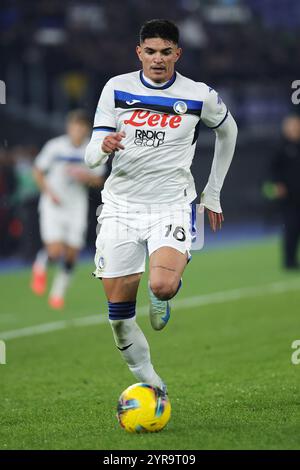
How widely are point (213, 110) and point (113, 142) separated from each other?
3.20 ft

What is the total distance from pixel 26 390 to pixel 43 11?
1723 centimetres

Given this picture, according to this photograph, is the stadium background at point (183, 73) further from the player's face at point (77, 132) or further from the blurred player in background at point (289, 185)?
the player's face at point (77, 132)

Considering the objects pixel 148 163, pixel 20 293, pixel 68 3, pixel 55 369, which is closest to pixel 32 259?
pixel 20 293

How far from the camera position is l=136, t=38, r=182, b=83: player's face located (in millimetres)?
7680

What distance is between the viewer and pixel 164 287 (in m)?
7.46

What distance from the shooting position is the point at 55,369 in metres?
10.6

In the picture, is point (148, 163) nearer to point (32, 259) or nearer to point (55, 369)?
point (55, 369)

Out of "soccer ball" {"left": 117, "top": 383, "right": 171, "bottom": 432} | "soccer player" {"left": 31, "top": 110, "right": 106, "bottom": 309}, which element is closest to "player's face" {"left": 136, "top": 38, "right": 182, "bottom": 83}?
"soccer ball" {"left": 117, "top": 383, "right": 171, "bottom": 432}

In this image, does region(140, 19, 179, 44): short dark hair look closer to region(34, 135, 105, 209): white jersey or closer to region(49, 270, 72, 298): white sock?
region(49, 270, 72, 298): white sock

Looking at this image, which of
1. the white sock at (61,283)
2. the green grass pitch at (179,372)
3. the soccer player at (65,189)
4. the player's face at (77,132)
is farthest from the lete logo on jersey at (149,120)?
the player's face at (77,132)

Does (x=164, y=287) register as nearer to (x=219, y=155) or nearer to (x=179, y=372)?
(x=219, y=155)

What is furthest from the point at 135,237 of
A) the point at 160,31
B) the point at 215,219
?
the point at 160,31

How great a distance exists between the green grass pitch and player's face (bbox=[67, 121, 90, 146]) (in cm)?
227
